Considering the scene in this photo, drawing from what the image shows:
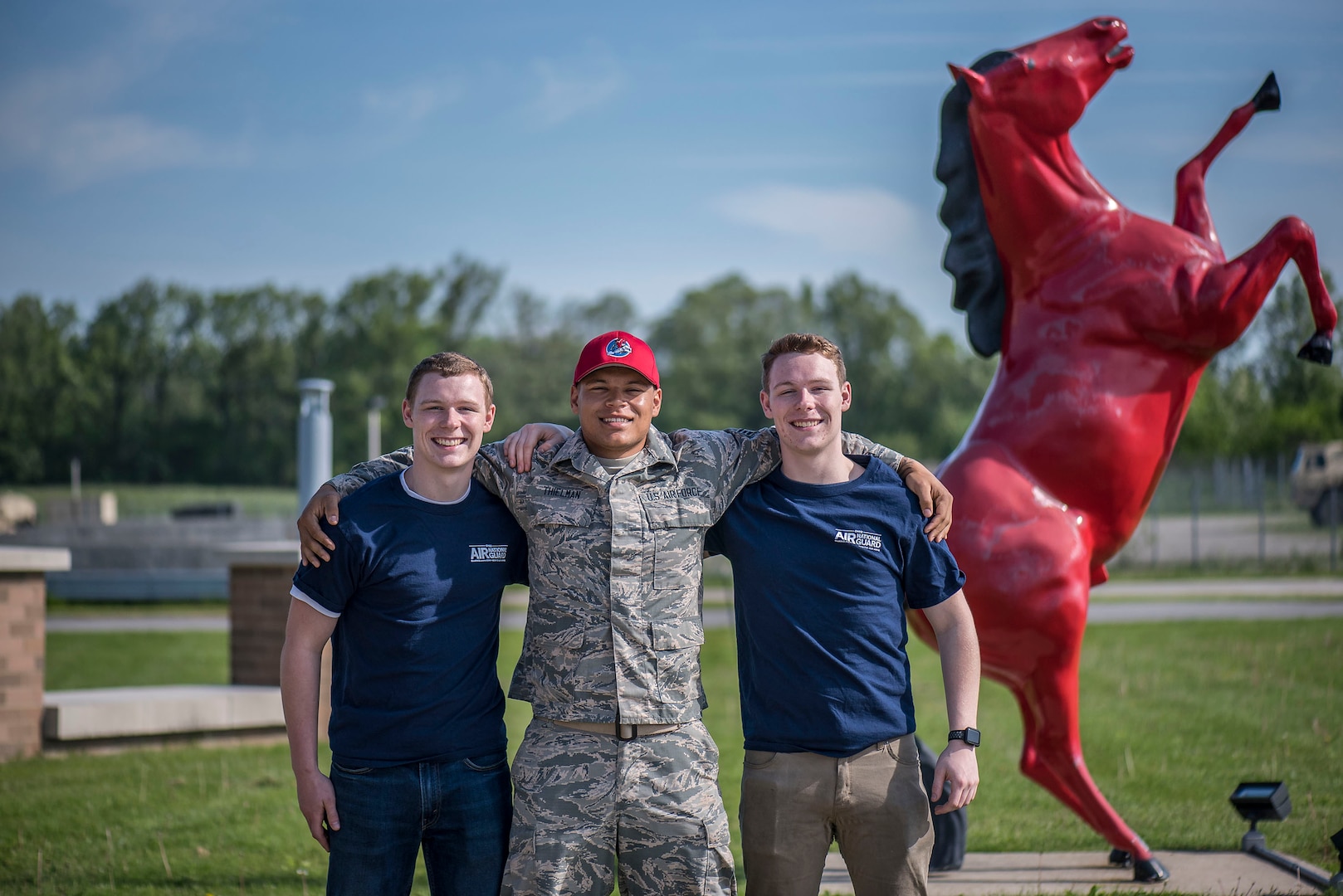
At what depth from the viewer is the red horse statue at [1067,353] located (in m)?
4.41

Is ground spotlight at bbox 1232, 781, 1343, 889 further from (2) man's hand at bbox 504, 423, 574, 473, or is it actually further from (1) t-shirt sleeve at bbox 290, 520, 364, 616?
(1) t-shirt sleeve at bbox 290, 520, 364, 616

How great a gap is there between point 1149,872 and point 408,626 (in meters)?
3.41

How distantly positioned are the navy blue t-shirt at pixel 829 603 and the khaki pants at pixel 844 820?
5cm

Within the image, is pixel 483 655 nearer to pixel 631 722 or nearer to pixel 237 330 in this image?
pixel 631 722

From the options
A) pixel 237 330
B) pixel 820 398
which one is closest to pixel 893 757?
pixel 820 398

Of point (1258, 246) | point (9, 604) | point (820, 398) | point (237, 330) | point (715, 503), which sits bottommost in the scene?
point (9, 604)

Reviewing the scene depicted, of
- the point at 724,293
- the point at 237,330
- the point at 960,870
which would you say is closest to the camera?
the point at 960,870

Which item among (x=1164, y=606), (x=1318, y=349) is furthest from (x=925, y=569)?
(x=1164, y=606)

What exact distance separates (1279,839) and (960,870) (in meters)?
1.61

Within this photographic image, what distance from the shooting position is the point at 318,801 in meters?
2.93

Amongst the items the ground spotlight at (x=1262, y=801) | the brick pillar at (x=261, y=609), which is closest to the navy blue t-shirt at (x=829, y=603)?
the ground spotlight at (x=1262, y=801)

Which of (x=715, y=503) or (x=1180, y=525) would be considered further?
(x=1180, y=525)

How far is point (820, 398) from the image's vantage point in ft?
10.0

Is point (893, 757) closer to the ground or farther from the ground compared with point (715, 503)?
closer to the ground
